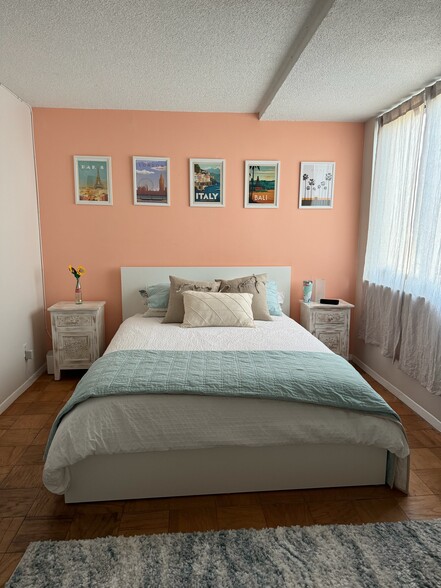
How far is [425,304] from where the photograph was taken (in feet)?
9.12

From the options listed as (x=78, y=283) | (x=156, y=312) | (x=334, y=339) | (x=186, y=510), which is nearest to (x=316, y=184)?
(x=334, y=339)

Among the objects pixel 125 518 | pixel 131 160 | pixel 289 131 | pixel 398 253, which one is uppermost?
pixel 289 131

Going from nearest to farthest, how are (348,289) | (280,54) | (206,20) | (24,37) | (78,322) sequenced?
(206,20) < (24,37) < (280,54) < (78,322) < (348,289)

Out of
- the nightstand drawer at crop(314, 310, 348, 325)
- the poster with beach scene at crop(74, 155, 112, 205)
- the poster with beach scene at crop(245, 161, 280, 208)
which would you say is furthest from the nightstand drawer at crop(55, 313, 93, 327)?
the nightstand drawer at crop(314, 310, 348, 325)

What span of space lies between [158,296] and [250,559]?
2.31 m

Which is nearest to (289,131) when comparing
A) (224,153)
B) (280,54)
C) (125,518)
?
(224,153)

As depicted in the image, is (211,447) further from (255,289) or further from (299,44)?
(299,44)

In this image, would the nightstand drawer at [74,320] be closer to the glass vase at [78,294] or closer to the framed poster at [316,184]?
the glass vase at [78,294]

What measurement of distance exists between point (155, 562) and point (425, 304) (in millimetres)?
2374

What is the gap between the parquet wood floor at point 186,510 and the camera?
1.75 metres

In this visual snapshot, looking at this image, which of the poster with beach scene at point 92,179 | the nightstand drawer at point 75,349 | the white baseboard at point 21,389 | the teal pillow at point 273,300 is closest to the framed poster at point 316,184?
the teal pillow at point 273,300

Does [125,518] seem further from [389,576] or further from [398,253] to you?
[398,253]

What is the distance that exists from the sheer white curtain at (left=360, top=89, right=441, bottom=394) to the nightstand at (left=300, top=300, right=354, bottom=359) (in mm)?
227

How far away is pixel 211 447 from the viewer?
6.25 ft
